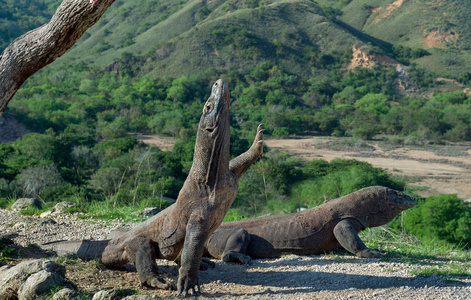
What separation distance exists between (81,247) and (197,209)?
1.65 meters

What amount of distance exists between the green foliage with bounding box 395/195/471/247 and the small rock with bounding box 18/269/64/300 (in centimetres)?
1032

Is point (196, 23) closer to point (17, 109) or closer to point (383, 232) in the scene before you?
point (17, 109)

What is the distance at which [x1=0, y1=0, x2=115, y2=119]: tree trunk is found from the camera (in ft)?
13.1

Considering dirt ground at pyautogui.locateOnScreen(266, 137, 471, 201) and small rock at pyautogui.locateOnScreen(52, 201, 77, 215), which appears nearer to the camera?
small rock at pyautogui.locateOnScreen(52, 201, 77, 215)

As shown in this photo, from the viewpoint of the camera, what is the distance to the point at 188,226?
3.96 meters

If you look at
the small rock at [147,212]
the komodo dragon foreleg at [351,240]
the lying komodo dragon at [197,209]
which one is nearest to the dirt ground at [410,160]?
the small rock at [147,212]

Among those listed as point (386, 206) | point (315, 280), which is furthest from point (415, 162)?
point (315, 280)

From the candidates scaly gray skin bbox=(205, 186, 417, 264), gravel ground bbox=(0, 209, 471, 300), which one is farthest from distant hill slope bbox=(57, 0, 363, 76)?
gravel ground bbox=(0, 209, 471, 300)

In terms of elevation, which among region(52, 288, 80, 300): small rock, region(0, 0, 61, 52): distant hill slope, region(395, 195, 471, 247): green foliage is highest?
region(0, 0, 61, 52): distant hill slope

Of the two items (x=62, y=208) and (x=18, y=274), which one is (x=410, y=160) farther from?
(x=18, y=274)

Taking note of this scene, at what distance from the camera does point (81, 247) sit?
4910mm

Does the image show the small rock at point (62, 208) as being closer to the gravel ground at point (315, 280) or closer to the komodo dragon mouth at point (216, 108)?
the gravel ground at point (315, 280)

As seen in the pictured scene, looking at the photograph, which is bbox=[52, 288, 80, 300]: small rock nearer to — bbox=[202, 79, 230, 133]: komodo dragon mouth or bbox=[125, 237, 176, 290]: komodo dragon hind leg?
bbox=[125, 237, 176, 290]: komodo dragon hind leg

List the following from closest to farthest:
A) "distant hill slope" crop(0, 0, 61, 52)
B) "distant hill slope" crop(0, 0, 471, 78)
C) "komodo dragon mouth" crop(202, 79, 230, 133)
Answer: "komodo dragon mouth" crop(202, 79, 230, 133)
"distant hill slope" crop(0, 0, 471, 78)
"distant hill slope" crop(0, 0, 61, 52)
